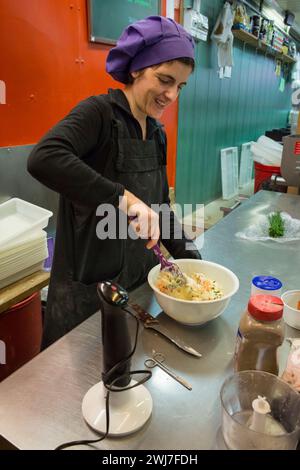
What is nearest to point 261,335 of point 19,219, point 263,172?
point 19,219

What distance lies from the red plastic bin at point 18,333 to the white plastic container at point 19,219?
0.28m

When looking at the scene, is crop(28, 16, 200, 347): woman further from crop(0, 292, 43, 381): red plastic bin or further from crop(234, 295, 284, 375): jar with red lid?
crop(234, 295, 284, 375): jar with red lid

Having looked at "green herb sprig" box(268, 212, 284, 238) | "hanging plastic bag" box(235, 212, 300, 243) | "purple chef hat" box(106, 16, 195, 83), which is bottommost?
"hanging plastic bag" box(235, 212, 300, 243)

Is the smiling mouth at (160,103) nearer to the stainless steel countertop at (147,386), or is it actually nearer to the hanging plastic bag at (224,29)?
the stainless steel countertop at (147,386)

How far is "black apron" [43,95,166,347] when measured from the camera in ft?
4.10

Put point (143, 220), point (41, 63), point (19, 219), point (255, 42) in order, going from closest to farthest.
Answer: point (143, 220)
point (19, 219)
point (41, 63)
point (255, 42)

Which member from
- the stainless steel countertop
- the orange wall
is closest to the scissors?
the stainless steel countertop

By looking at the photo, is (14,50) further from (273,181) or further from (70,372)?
(273,181)

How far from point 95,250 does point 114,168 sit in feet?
0.96

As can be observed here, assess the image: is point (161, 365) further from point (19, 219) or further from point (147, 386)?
point (19, 219)

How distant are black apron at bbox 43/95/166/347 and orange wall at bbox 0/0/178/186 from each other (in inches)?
30.2

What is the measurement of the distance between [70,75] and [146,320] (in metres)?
1.59

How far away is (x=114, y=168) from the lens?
1264mm

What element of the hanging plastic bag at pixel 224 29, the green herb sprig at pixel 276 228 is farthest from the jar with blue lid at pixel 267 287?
the hanging plastic bag at pixel 224 29
